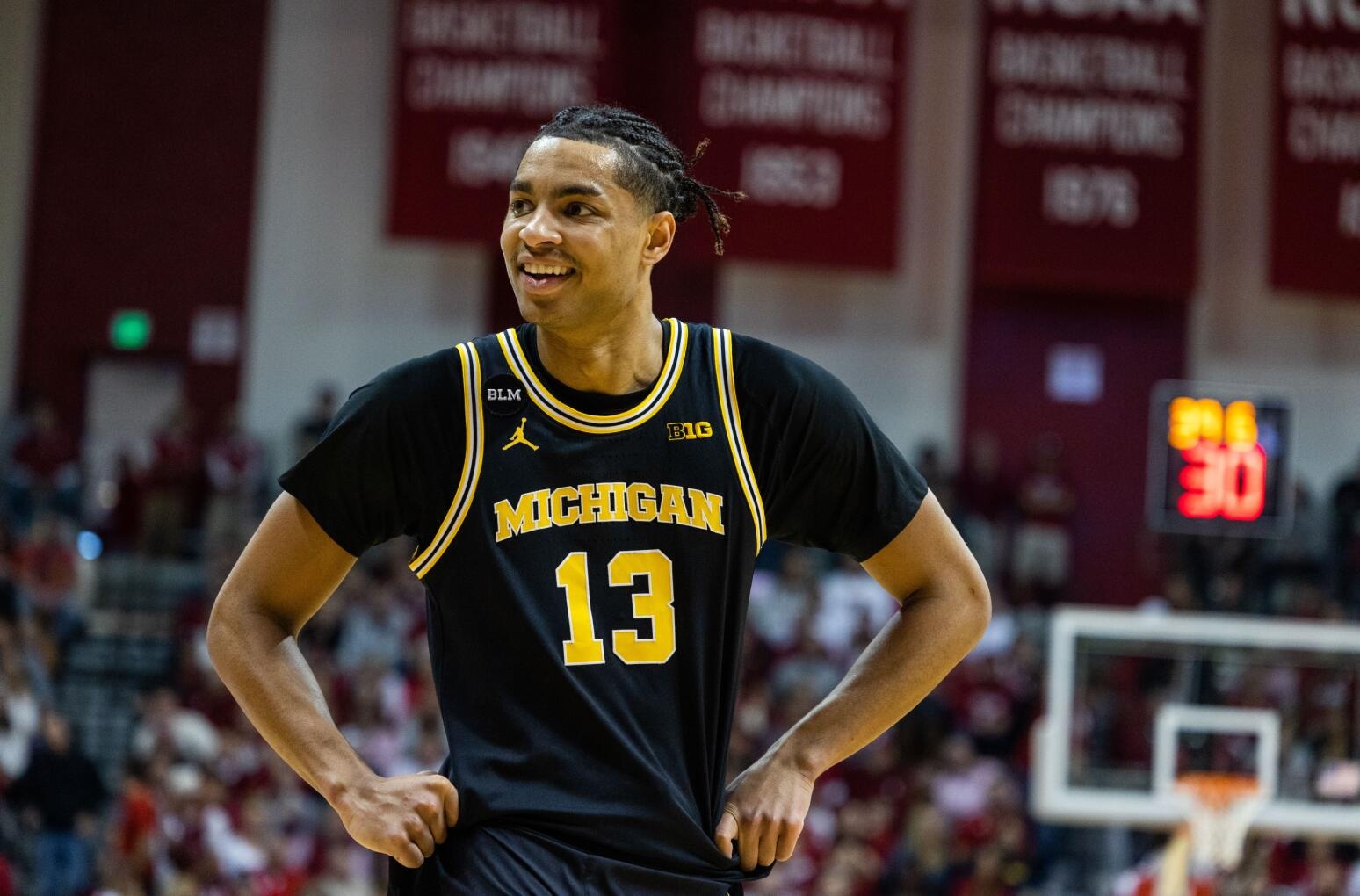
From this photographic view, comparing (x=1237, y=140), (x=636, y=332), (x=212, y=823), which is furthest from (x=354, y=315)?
(x=636, y=332)

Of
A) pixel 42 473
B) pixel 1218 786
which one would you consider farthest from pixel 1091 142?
pixel 42 473

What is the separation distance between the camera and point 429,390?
313cm

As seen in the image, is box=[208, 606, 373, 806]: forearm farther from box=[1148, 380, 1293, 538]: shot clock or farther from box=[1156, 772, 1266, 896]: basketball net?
box=[1148, 380, 1293, 538]: shot clock

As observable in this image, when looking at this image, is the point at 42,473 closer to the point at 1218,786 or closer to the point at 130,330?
the point at 130,330

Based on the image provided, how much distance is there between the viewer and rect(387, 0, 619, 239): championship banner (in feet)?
57.7

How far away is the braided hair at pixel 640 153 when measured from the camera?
315 centimetres

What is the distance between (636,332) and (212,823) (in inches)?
425

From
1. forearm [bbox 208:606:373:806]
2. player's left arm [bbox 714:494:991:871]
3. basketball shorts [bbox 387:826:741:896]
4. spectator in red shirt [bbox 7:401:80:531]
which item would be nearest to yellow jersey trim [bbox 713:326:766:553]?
player's left arm [bbox 714:494:991:871]

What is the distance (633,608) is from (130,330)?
17.8 metres

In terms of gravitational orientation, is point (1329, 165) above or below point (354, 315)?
above

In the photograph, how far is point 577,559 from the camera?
3057 millimetres

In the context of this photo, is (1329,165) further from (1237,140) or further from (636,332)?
(636,332)

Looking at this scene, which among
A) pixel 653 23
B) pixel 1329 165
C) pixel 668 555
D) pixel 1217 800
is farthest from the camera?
pixel 653 23

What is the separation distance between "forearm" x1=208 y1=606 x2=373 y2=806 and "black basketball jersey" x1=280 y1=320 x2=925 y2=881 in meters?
0.19
